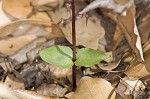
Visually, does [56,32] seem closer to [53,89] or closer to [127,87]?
[53,89]

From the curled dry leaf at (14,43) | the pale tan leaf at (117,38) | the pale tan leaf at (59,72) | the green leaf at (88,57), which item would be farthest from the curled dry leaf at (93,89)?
the curled dry leaf at (14,43)

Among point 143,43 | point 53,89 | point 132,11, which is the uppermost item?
point 132,11

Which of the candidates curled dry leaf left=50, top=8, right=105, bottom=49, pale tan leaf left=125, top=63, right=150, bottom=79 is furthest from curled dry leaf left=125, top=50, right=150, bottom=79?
curled dry leaf left=50, top=8, right=105, bottom=49

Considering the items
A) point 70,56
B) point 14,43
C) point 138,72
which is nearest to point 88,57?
point 70,56

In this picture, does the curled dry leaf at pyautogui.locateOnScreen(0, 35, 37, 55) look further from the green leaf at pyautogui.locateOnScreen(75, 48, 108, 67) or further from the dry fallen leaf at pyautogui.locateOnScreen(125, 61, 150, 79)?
the dry fallen leaf at pyautogui.locateOnScreen(125, 61, 150, 79)

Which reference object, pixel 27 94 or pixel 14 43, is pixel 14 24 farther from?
pixel 27 94

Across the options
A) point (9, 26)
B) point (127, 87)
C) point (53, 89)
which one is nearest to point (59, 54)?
point (53, 89)
